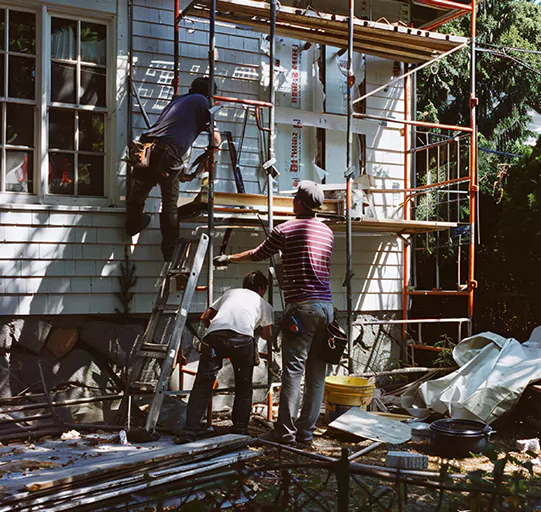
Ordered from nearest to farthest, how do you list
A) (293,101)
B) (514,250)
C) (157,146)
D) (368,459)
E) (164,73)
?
(368,459)
(157,146)
(164,73)
(293,101)
(514,250)

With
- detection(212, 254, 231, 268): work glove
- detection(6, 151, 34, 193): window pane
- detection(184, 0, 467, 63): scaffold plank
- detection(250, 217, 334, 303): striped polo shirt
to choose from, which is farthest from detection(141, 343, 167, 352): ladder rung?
detection(184, 0, 467, 63): scaffold plank

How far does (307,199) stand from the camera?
5.86 m

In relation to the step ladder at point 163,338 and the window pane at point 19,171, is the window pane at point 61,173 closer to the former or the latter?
the window pane at point 19,171

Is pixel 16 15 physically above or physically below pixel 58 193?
above

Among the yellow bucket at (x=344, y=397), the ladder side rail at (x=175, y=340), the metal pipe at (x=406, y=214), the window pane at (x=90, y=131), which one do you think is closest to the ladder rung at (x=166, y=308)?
the ladder side rail at (x=175, y=340)

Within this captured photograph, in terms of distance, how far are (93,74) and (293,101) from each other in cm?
235

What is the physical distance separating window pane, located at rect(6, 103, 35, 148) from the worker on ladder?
3.98ft

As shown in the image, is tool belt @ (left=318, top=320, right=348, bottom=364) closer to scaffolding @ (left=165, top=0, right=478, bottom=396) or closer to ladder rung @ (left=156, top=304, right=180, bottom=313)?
scaffolding @ (left=165, top=0, right=478, bottom=396)

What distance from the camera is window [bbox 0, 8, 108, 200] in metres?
6.81

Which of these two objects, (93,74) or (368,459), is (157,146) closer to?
(93,74)

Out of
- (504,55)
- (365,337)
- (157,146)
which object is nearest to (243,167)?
(157,146)

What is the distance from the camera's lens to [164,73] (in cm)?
739

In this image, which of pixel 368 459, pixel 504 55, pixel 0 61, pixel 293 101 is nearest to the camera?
pixel 368 459

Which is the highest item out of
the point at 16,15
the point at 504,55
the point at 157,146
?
the point at 504,55
